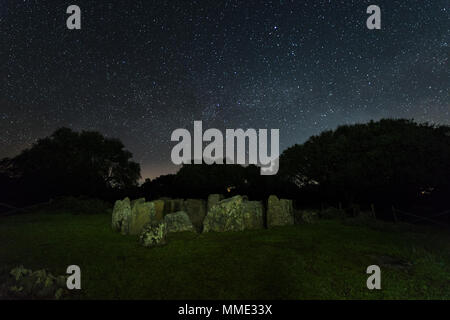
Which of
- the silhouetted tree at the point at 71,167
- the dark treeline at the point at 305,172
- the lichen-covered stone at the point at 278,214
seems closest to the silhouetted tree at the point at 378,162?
the dark treeline at the point at 305,172

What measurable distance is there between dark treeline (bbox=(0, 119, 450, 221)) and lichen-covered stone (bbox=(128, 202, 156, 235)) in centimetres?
1492

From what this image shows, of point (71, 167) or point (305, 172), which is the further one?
point (71, 167)

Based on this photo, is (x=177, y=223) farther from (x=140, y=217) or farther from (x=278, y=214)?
(x=278, y=214)

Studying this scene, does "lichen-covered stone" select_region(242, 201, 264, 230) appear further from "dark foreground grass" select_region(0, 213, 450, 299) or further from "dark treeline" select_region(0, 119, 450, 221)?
"dark treeline" select_region(0, 119, 450, 221)

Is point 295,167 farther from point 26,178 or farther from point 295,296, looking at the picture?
point 26,178

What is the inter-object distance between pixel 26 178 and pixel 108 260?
2695 cm

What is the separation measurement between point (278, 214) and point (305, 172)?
1379 centimetres

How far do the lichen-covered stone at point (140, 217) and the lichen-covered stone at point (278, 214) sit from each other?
20.3 ft

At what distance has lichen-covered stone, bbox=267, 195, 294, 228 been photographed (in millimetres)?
12827

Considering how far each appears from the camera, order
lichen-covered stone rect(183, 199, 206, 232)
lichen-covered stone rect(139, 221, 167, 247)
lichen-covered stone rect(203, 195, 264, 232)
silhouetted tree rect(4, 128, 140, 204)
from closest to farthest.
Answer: lichen-covered stone rect(139, 221, 167, 247) < lichen-covered stone rect(203, 195, 264, 232) < lichen-covered stone rect(183, 199, 206, 232) < silhouetted tree rect(4, 128, 140, 204)

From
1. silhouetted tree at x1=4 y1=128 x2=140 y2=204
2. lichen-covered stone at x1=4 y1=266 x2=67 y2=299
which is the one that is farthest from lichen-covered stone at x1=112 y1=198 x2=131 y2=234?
silhouetted tree at x1=4 y1=128 x2=140 y2=204

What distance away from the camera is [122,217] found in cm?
1192

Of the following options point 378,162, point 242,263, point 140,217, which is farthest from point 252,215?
point 378,162
